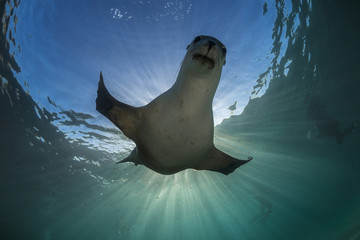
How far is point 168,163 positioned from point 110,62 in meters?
6.27

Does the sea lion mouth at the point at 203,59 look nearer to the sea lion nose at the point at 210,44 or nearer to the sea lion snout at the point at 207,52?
the sea lion snout at the point at 207,52

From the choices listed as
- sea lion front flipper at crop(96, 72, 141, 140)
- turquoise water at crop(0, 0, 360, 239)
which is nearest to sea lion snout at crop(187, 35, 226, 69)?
sea lion front flipper at crop(96, 72, 141, 140)

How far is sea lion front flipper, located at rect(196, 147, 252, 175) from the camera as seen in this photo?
3921 mm

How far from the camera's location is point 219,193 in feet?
72.0

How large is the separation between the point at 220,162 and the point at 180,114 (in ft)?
5.46

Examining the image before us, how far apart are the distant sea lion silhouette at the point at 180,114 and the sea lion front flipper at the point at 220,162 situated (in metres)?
0.21

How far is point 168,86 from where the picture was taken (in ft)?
28.7

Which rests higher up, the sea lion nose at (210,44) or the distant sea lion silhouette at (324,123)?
the sea lion nose at (210,44)

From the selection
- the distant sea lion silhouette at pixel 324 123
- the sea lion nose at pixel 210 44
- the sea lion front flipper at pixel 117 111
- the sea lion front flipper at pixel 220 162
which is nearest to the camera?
the sea lion nose at pixel 210 44

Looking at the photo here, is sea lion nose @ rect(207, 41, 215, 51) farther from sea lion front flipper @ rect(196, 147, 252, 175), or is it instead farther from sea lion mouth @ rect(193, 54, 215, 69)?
sea lion front flipper @ rect(196, 147, 252, 175)

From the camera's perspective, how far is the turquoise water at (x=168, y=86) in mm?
7273

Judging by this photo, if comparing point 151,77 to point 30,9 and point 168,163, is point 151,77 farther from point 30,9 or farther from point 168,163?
point 168,163

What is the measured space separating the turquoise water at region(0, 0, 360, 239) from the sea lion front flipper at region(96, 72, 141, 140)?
4914 mm

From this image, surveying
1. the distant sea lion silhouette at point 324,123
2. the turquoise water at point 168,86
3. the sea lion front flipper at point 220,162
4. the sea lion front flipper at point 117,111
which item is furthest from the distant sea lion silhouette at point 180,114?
the distant sea lion silhouette at point 324,123
